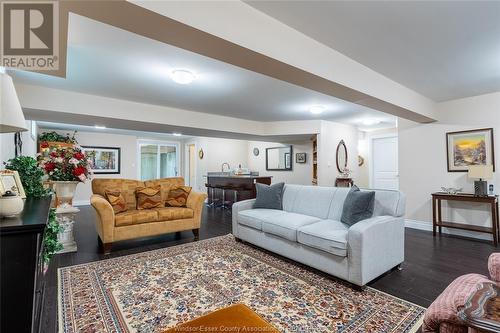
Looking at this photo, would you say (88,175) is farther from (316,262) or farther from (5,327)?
(316,262)

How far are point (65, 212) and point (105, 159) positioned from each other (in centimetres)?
543

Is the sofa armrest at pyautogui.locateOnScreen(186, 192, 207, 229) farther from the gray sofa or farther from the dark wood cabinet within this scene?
the dark wood cabinet

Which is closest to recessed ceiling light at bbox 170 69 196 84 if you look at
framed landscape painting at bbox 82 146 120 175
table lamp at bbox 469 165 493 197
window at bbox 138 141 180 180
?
table lamp at bbox 469 165 493 197

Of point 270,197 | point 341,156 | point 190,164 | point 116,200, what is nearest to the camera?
point 116,200

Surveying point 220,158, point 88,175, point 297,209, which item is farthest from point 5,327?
point 220,158

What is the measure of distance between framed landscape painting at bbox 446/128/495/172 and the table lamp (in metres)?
0.33

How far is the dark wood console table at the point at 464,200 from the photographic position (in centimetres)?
374

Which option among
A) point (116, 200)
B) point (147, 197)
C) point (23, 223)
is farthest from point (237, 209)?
point (23, 223)

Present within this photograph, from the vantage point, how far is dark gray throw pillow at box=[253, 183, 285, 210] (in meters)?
3.79

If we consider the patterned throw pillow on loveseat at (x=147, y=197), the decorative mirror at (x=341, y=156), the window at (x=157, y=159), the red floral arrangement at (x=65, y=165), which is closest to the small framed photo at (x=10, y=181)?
the red floral arrangement at (x=65, y=165)

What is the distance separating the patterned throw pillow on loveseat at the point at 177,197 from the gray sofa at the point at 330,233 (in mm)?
1049

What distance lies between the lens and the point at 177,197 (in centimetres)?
428

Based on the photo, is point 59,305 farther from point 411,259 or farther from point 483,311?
point 411,259

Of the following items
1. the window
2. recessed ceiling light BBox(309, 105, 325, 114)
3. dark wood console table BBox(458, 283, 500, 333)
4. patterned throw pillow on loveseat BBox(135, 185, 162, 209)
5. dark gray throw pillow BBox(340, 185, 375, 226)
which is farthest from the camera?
the window
